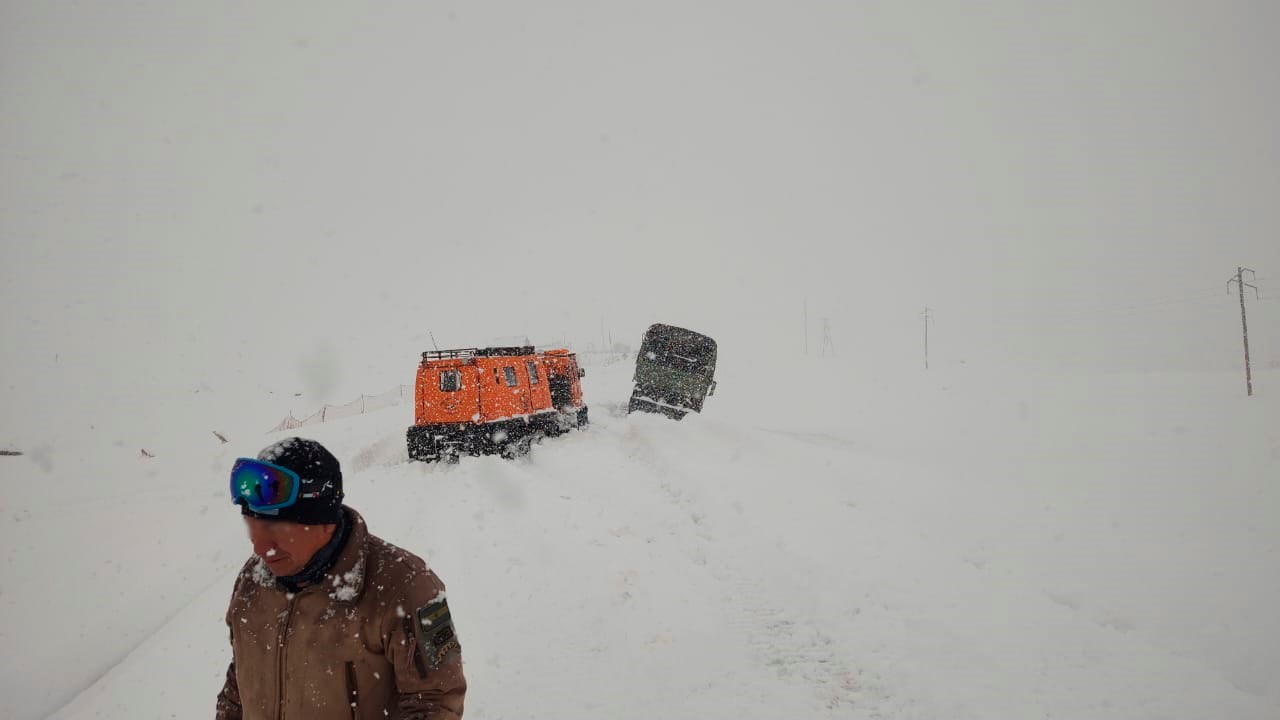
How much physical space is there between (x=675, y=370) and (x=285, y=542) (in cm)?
1819

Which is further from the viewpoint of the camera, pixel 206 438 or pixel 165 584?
pixel 206 438

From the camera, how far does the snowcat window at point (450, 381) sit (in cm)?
1362

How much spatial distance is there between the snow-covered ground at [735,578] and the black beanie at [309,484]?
10.7ft

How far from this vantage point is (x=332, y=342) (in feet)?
178

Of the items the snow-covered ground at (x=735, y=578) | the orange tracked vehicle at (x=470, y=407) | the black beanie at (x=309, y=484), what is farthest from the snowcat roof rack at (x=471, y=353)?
the black beanie at (x=309, y=484)

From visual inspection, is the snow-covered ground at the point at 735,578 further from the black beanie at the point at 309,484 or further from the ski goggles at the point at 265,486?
the ski goggles at the point at 265,486

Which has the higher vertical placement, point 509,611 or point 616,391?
point 616,391

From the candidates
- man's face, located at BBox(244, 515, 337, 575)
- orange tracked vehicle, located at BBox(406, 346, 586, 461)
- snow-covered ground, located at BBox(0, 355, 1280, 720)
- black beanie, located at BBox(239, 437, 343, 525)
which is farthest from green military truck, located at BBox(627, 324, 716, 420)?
Answer: man's face, located at BBox(244, 515, 337, 575)

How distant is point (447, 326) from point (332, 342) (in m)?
31.2

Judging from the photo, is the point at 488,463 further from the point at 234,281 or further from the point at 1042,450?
the point at 234,281

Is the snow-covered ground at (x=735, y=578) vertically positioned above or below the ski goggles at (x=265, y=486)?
below

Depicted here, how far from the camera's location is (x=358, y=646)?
2084 mm

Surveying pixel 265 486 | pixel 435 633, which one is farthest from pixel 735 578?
pixel 265 486

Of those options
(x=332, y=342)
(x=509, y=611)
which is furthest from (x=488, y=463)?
(x=332, y=342)
